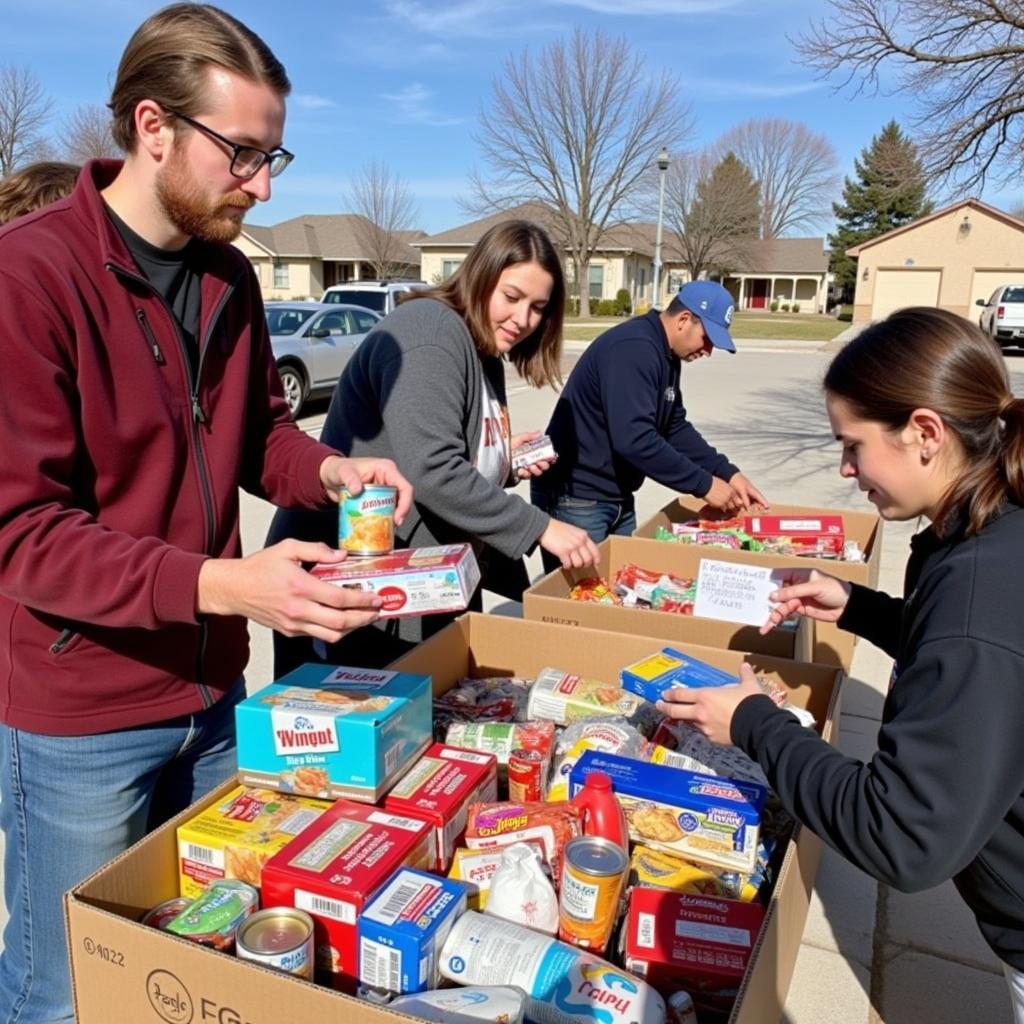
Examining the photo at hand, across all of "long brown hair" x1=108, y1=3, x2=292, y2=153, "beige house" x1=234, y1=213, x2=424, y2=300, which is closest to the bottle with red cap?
"long brown hair" x1=108, y1=3, x2=292, y2=153

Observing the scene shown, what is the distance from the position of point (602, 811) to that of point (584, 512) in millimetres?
2435

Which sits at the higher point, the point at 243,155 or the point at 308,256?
the point at 308,256

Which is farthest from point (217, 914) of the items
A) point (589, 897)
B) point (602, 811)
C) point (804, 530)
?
point (804, 530)

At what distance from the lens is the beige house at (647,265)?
4666 cm

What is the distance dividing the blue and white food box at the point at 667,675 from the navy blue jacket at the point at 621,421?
1581 mm

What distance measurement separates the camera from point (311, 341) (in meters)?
12.7

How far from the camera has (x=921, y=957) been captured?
258cm

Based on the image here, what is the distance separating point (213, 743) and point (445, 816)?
0.62 meters

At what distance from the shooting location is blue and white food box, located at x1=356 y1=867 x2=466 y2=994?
136cm

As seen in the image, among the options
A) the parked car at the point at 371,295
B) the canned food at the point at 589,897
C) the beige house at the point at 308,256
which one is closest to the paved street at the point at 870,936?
the canned food at the point at 589,897

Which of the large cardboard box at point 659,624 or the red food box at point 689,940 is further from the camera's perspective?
the large cardboard box at point 659,624

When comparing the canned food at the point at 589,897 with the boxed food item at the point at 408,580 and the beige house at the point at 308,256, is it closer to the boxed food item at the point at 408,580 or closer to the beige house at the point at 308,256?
the boxed food item at the point at 408,580

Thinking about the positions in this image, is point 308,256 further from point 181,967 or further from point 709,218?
point 181,967

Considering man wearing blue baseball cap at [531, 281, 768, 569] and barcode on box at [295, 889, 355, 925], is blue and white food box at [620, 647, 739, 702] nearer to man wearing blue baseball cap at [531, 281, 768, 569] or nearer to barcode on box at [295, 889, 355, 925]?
barcode on box at [295, 889, 355, 925]
